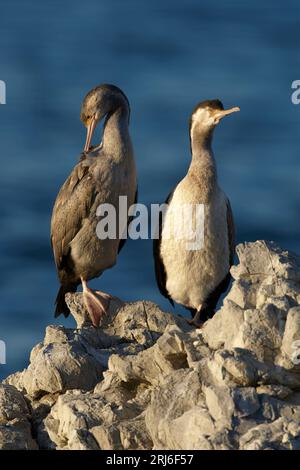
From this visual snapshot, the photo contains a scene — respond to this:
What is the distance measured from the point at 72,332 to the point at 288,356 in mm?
3121

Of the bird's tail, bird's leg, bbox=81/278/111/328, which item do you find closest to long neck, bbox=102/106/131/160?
bird's leg, bbox=81/278/111/328

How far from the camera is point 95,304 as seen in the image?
18609mm

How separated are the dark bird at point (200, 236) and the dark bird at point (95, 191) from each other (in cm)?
56

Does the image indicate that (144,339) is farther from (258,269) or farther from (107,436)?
(107,436)

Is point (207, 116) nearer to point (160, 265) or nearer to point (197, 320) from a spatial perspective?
point (160, 265)

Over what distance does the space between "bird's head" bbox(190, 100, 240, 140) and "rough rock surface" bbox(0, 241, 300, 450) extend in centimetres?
320

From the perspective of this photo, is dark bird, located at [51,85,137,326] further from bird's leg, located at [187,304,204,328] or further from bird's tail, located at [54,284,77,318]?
bird's leg, located at [187,304,204,328]

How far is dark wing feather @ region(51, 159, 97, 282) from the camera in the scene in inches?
784

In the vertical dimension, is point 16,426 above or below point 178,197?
below

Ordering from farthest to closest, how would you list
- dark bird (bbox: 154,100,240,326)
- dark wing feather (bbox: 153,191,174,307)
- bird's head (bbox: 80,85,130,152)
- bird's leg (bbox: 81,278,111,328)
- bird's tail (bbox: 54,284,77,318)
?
bird's tail (bbox: 54,284,77,318)
bird's head (bbox: 80,85,130,152)
dark wing feather (bbox: 153,191,174,307)
dark bird (bbox: 154,100,240,326)
bird's leg (bbox: 81,278,111,328)
